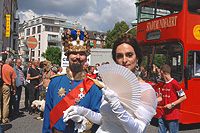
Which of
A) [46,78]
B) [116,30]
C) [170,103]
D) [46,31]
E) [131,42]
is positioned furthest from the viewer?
[46,31]

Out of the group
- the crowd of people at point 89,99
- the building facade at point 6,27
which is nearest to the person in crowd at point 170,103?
the crowd of people at point 89,99

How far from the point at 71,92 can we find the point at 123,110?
929 mm

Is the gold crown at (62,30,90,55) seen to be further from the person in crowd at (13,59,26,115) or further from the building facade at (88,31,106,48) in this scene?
the building facade at (88,31,106,48)

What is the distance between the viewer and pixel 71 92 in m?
2.31

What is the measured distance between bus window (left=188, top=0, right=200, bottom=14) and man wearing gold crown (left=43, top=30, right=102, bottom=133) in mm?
5521

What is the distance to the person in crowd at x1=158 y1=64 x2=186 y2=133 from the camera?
419 cm

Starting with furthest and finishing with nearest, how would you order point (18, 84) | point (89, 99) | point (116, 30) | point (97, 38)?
point (97, 38), point (116, 30), point (18, 84), point (89, 99)

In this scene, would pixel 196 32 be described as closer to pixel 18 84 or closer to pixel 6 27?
pixel 18 84

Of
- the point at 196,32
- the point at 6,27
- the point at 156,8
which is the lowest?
the point at 196,32

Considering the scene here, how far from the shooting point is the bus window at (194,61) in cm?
650

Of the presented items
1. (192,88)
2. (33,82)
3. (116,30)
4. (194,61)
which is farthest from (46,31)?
(192,88)

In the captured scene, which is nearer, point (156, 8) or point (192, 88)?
point (192, 88)

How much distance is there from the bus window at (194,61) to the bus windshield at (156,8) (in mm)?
1602

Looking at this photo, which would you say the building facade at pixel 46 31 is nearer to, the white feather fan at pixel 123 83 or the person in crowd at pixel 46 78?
the person in crowd at pixel 46 78
